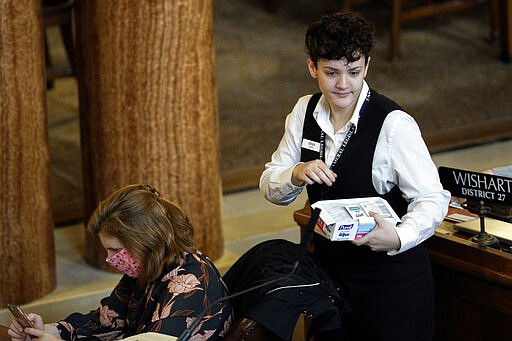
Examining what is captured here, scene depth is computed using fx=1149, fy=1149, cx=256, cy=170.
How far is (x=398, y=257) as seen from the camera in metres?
3.00

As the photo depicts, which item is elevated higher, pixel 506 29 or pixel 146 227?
pixel 146 227

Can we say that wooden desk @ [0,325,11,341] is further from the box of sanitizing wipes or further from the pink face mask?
the box of sanitizing wipes

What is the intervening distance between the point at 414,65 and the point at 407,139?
445cm

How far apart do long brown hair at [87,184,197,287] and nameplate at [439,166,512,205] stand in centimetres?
76

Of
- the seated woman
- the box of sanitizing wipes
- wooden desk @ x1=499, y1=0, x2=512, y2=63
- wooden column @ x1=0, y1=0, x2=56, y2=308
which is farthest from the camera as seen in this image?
wooden desk @ x1=499, y1=0, x2=512, y2=63

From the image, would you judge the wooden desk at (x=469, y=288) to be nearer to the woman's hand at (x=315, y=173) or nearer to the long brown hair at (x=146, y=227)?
the woman's hand at (x=315, y=173)

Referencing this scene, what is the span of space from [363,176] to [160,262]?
0.57 m

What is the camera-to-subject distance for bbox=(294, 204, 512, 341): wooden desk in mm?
3119

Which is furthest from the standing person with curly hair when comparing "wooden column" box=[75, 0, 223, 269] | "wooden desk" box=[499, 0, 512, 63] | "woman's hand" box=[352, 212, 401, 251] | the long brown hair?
"wooden desk" box=[499, 0, 512, 63]

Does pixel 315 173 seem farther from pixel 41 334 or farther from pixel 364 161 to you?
pixel 41 334

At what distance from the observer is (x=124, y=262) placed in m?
2.94

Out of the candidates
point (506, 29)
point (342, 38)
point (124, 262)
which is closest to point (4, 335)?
point (124, 262)

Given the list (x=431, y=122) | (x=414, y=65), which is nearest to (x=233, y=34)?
(x=414, y=65)

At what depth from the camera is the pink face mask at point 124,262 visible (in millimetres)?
2926
